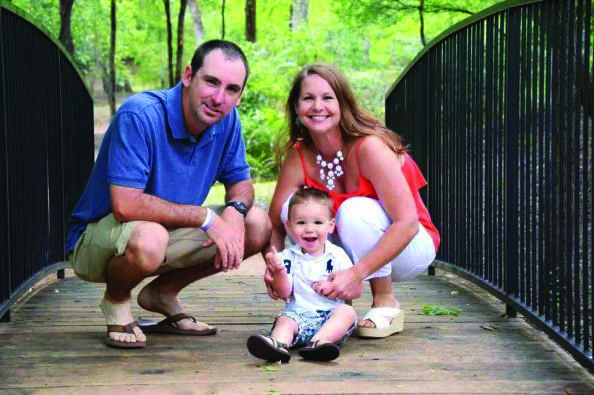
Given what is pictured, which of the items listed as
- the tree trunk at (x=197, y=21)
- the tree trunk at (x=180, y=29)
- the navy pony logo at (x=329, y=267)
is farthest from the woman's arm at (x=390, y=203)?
the tree trunk at (x=197, y=21)

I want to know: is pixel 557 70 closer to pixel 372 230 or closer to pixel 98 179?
pixel 372 230

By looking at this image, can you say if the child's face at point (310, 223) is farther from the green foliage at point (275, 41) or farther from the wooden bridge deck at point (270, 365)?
the green foliage at point (275, 41)

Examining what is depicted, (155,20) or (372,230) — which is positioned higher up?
(155,20)

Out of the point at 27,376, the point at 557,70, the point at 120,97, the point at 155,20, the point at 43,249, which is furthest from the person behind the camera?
the point at 120,97

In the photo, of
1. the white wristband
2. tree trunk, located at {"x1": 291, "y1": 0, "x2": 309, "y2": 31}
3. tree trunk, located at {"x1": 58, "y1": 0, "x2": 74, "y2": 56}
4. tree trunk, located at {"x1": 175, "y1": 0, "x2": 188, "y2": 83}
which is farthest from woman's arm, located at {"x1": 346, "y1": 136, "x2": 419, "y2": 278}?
tree trunk, located at {"x1": 291, "y1": 0, "x2": 309, "y2": 31}

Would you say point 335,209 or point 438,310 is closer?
point 335,209

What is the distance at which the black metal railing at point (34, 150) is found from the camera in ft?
11.8

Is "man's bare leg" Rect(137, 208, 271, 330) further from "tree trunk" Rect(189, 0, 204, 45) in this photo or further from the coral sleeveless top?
"tree trunk" Rect(189, 0, 204, 45)

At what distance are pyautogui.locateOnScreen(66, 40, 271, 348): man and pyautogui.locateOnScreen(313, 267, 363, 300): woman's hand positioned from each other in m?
0.32

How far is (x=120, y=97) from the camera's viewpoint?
1248 inches

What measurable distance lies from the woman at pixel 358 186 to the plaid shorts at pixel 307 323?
0.35ft

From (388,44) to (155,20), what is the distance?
244 inches

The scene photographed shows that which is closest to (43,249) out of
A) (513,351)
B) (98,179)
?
(98,179)

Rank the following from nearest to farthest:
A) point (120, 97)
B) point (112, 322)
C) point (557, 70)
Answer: point (557, 70) → point (112, 322) → point (120, 97)
